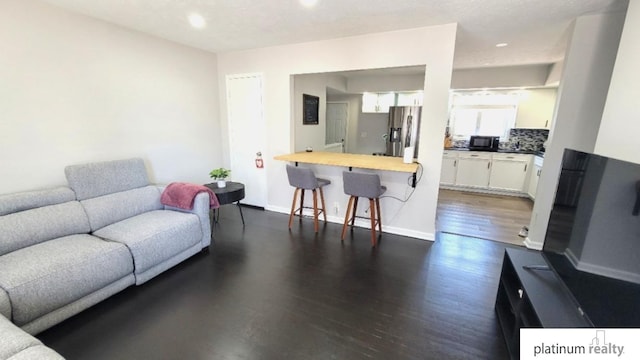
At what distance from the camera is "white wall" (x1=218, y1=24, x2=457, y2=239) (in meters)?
2.95

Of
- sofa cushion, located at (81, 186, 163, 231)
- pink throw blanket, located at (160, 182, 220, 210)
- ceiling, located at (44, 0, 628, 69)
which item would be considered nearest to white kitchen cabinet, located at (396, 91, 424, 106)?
ceiling, located at (44, 0, 628, 69)

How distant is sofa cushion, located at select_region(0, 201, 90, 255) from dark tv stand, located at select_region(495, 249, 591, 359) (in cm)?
342

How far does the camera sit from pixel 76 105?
8.66 feet

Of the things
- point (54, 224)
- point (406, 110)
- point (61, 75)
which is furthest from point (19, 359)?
point (406, 110)

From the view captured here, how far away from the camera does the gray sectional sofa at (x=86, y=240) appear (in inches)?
67.2

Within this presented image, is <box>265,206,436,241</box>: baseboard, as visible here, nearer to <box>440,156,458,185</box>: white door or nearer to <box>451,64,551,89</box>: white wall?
<box>440,156,458,185</box>: white door

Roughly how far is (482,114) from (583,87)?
3115mm

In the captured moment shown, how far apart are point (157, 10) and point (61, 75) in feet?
3.65

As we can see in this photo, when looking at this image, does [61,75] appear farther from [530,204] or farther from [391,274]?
[530,204]

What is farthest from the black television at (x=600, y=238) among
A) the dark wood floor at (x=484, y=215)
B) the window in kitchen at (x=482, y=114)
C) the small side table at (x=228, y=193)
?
the window in kitchen at (x=482, y=114)

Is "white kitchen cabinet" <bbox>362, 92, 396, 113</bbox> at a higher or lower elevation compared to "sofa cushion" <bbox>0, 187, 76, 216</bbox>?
higher

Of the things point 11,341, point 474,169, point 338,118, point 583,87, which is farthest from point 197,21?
point 474,169

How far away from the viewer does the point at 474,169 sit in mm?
5559

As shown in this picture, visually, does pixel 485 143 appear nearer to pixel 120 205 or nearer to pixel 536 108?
pixel 536 108
